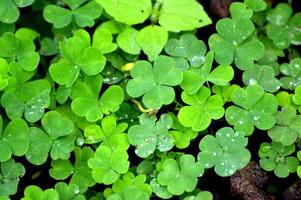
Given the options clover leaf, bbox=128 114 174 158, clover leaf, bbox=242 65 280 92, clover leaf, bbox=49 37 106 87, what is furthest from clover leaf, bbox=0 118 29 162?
clover leaf, bbox=242 65 280 92

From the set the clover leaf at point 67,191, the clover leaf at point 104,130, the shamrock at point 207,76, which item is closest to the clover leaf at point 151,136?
the clover leaf at point 104,130

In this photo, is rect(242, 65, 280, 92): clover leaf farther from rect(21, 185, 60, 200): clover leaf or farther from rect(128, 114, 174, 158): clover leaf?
rect(21, 185, 60, 200): clover leaf

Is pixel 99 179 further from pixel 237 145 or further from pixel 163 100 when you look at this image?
pixel 237 145

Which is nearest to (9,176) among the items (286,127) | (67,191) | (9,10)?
(67,191)

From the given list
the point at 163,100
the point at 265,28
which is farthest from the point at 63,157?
the point at 265,28

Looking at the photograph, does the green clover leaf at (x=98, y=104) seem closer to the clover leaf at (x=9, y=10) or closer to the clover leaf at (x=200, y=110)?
the clover leaf at (x=200, y=110)

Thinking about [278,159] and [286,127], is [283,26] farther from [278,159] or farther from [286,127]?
[278,159]
